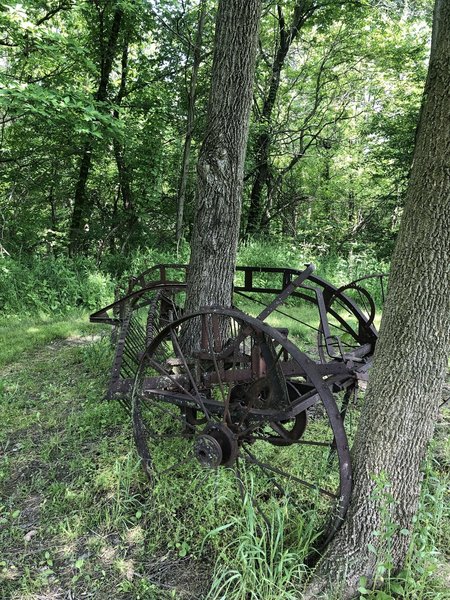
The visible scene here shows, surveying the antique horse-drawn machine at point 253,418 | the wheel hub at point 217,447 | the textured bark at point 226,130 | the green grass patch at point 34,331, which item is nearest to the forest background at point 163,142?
the green grass patch at point 34,331

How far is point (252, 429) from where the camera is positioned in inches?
88.4

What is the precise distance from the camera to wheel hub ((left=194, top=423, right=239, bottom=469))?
88.4 inches

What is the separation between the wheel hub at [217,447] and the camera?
225 cm

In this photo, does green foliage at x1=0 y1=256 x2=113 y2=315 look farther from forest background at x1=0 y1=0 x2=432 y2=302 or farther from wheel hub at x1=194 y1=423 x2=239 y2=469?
wheel hub at x1=194 y1=423 x2=239 y2=469

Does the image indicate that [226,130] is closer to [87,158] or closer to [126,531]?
[126,531]

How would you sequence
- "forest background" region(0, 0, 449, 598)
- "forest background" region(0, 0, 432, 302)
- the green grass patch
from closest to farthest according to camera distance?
the green grass patch
"forest background" region(0, 0, 449, 598)
"forest background" region(0, 0, 432, 302)

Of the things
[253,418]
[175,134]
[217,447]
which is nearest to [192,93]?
[175,134]

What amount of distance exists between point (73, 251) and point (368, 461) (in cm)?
905

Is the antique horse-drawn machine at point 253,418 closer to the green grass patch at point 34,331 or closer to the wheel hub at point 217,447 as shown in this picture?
the wheel hub at point 217,447

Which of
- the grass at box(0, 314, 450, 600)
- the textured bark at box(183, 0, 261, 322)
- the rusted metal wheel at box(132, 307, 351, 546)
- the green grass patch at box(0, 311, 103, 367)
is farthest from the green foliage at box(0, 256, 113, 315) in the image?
the rusted metal wheel at box(132, 307, 351, 546)

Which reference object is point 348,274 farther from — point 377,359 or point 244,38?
point 377,359

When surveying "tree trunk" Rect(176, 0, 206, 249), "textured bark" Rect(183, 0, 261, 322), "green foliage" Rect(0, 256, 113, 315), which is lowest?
"green foliage" Rect(0, 256, 113, 315)

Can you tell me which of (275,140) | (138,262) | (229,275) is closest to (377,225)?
(275,140)

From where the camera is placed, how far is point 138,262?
816cm
